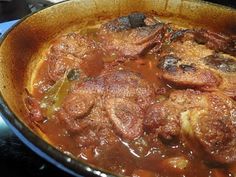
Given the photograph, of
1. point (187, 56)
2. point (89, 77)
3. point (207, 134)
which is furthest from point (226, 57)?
point (89, 77)

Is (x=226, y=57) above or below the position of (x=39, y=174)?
above

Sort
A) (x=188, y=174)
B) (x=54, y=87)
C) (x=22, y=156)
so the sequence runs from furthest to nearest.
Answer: (x=54, y=87)
(x=22, y=156)
(x=188, y=174)

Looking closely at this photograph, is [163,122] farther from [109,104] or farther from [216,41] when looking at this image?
[216,41]

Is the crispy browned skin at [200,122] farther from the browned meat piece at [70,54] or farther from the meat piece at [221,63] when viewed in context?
the browned meat piece at [70,54]

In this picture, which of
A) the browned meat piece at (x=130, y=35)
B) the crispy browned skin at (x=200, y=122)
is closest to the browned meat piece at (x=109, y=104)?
the crispy browned skin at (x=200, y=122)

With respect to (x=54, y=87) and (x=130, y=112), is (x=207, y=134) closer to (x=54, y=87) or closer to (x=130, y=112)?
(x=130, y=112)

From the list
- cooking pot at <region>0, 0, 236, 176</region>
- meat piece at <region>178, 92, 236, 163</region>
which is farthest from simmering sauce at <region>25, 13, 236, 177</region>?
cooking pot at <region>0, 0, 236, 176</region>
